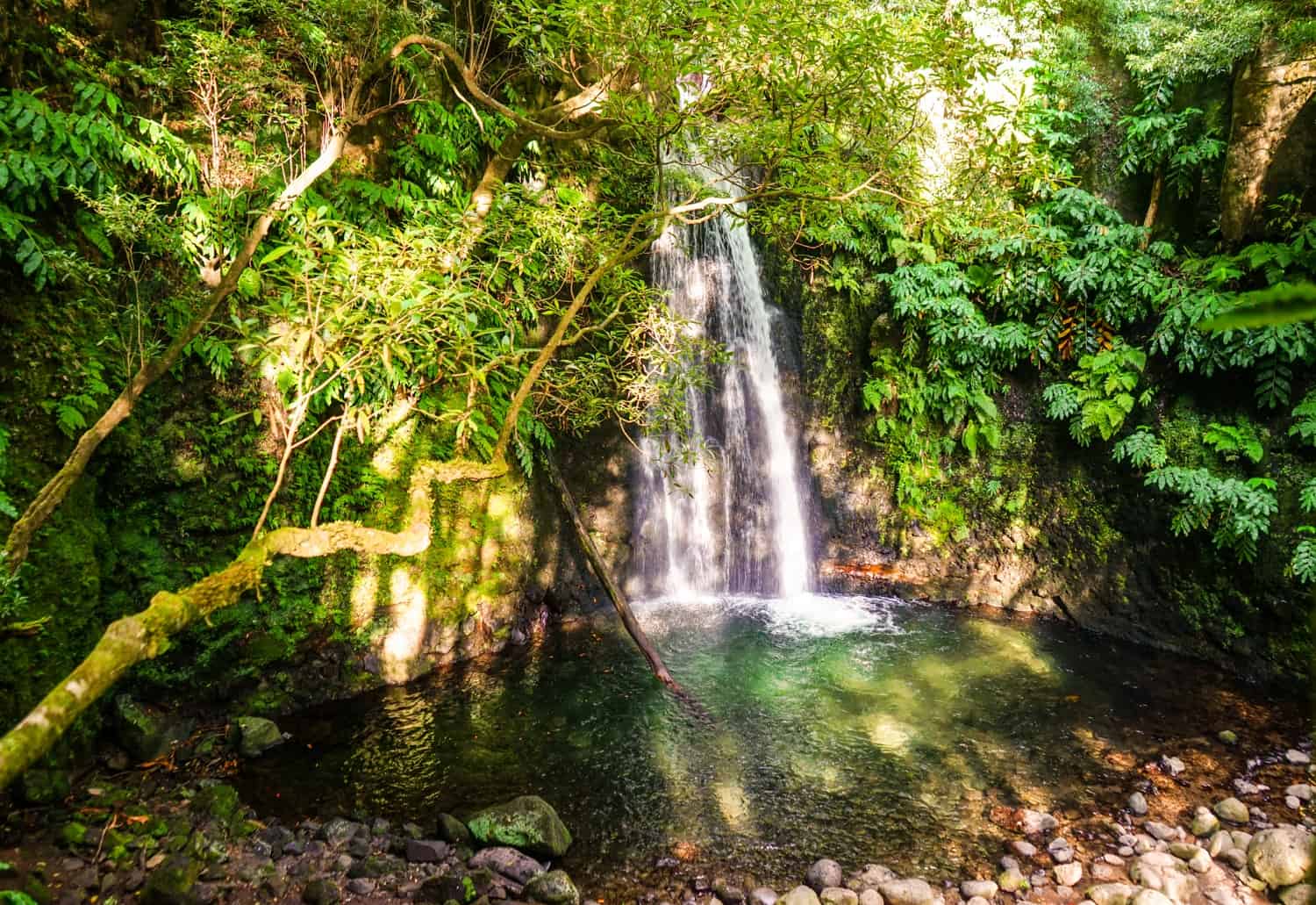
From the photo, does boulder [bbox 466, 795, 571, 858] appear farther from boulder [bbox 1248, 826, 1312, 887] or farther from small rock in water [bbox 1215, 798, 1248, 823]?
small rock in water [bbox 1215, 798, 1248, 823]

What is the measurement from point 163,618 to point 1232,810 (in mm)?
7025

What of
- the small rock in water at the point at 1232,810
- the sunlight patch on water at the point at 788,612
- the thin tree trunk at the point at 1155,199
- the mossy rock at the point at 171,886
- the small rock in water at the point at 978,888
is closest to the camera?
the mossy rock at the point at 171,886

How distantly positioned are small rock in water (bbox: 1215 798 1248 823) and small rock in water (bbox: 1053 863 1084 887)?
1.41 metres

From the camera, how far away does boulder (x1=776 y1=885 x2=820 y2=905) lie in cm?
412

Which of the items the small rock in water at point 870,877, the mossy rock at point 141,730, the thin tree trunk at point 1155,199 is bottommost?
the small rock in water at point 870,877

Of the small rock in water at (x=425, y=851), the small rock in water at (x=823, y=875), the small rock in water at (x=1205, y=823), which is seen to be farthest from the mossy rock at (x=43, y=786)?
the small rock in water at (x=1205, y=823)

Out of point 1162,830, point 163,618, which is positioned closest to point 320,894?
point 163,618

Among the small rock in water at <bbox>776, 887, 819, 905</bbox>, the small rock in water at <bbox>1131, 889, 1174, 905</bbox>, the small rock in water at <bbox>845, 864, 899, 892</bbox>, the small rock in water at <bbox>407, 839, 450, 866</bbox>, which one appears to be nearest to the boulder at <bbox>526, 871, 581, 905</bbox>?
the small rock in water at <bbox>407, 839, 450, 866</bbox>

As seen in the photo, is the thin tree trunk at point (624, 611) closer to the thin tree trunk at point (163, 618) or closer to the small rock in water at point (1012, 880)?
the thin tree trunk at point (163, 618)

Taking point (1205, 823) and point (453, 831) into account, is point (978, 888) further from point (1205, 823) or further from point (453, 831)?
point (453, 831)

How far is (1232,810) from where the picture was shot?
4961mm

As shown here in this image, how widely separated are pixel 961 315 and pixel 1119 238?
198 centimetres

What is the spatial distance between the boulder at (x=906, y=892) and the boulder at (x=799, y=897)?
45 cm

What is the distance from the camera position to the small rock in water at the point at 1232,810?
4.91 m
